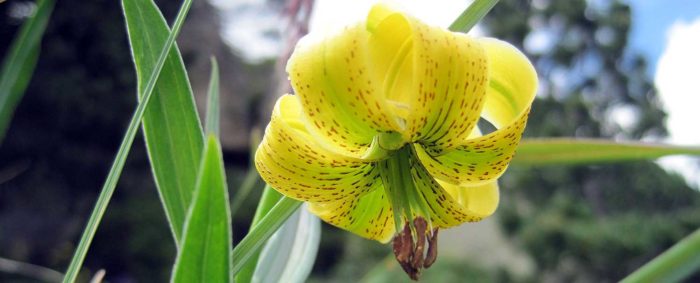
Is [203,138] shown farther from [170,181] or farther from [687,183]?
[687,183]

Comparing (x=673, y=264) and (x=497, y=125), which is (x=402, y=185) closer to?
(x=497, y=125)

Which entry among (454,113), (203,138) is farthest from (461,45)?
(203,138)

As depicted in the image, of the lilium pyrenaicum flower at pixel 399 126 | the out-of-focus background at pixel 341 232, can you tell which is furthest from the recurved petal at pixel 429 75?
the out-of-focus background at pixel 341 232

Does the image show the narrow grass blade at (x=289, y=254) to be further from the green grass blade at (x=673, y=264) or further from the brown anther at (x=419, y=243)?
the green grass blade at (x=673, y=264)

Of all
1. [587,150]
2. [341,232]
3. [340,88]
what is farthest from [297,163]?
[341,232]

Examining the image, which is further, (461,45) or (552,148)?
(552,148)
